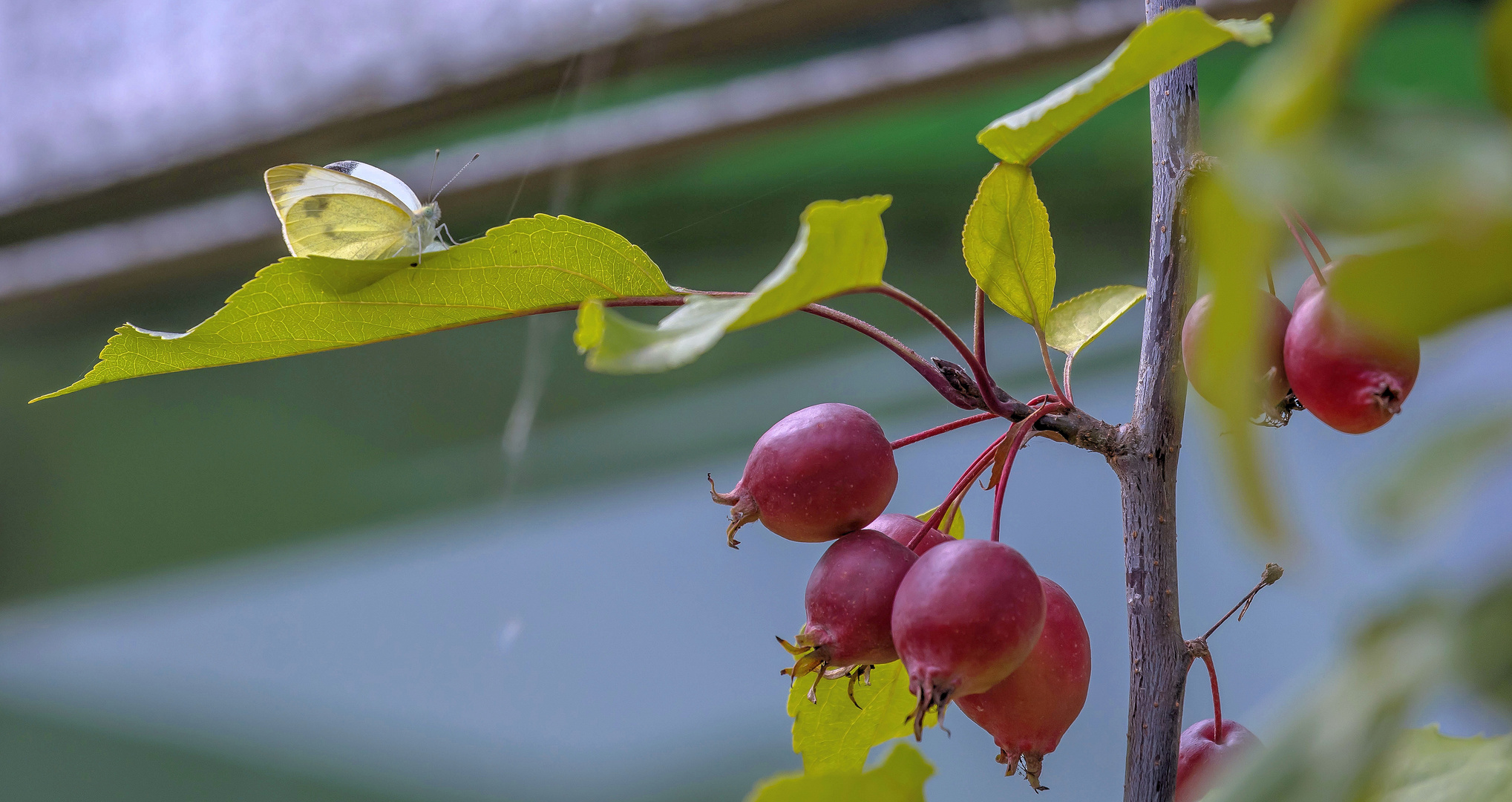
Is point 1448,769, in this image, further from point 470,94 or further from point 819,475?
point 470,94

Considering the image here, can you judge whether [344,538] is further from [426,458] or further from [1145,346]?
[1145,346]

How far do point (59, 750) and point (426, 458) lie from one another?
417 millimetres

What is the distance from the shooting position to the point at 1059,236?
2.97ft

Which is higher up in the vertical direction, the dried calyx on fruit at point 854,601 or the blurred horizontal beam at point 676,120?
the blurred horizontal beam at point 676,120

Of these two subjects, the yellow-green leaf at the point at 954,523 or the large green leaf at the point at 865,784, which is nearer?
the large green leaf at the point at 865,784

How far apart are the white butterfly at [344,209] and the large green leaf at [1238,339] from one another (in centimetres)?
25

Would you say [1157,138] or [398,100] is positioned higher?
[398,100]

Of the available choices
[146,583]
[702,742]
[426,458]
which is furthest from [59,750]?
[702,742]

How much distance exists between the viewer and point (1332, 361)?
16cm

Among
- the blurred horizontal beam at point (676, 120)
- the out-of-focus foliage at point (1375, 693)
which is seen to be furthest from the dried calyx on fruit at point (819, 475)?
the blurred horizontal beam at point (676, 120)

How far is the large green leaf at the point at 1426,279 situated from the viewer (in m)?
0.06

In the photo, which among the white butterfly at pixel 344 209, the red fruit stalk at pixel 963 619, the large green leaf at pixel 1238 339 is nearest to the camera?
the large green leaf at pixel 1238 339

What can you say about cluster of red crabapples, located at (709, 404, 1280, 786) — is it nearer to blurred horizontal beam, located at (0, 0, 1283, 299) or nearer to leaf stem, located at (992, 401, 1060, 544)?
leaf stem, located at (992, 401, 1060, 544)

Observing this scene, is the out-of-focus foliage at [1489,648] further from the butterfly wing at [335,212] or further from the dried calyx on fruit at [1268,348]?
the butterfly wing at [335,212]
